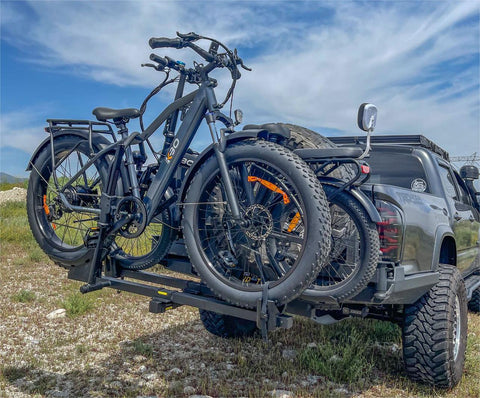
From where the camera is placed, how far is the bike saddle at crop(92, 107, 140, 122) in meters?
3.59

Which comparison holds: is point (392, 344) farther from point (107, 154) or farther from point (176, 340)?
point (107, 154)

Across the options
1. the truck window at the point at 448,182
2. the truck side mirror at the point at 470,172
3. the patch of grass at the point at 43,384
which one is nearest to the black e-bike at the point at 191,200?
the patch of grass at the point at 43,384

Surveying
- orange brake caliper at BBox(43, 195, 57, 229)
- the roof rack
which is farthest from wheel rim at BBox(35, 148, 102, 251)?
the roof rack

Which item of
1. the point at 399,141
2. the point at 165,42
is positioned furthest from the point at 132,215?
the point at 399,141

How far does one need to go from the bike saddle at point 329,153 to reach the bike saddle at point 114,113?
1.43m

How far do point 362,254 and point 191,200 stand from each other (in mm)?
1140

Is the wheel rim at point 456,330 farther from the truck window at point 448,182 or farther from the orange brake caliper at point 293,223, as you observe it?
the orange brake caliper at point 293,223

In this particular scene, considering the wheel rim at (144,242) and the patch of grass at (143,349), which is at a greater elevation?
the wheel rim at (144,242)

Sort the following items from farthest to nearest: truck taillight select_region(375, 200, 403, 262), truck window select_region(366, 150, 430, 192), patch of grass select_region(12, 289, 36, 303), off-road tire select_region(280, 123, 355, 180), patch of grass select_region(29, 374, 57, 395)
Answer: patch of grass select_region(12, 289, 36, 303) → truck window select_region(366, 150, 430, 192) → patch of grass select_region(29, 374, 57, 395) → off-road tire select_region(280, 123, 355, 180) → truck taillight select_region(375, 200, 403, 262)

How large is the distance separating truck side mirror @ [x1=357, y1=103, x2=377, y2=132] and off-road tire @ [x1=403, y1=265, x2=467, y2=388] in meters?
1.60

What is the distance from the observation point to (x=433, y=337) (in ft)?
11.5

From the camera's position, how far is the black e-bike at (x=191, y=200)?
2.65 metres

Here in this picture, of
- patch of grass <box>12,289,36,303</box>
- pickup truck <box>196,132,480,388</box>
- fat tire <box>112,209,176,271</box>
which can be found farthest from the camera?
Answer: patch of grass <box>12,289,36,303</box>

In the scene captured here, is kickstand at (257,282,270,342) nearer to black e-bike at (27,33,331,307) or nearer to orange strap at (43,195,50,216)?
black e-bike at (27,33,331,307)
